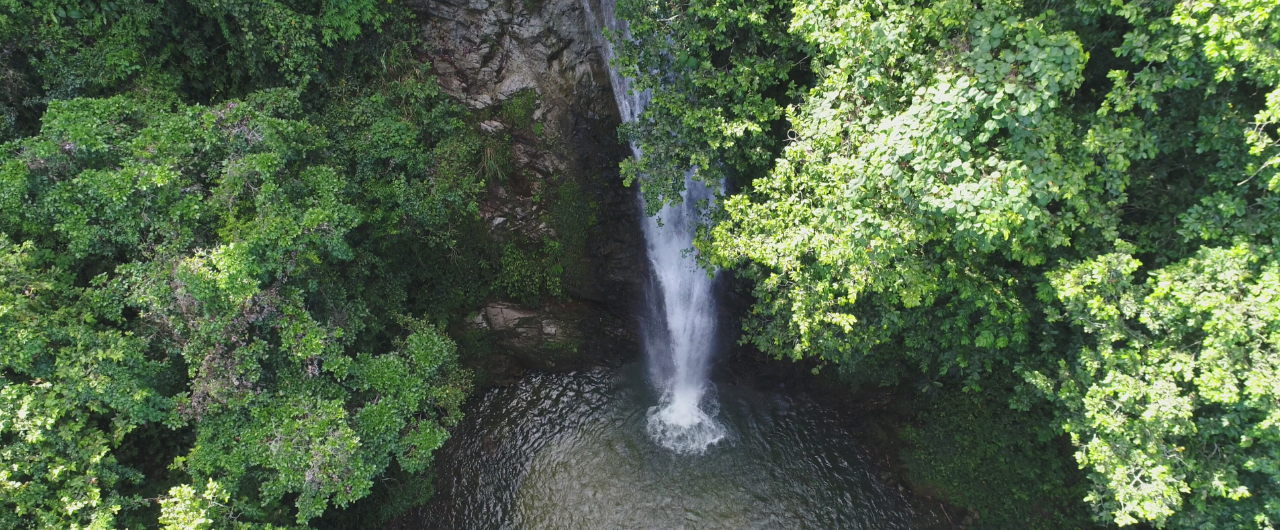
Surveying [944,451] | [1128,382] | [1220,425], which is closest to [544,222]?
[944,451]

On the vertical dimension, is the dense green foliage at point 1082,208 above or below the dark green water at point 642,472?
above

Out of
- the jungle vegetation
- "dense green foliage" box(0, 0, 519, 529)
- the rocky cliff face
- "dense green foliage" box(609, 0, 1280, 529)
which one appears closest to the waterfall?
the rocky cliff face

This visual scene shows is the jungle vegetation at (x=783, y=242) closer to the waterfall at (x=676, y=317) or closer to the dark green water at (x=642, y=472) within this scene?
the dark green water at (x=642, y=472)

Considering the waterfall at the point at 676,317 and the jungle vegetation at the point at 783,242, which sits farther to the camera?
the waterfall at the point at 676,317

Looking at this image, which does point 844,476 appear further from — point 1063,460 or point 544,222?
point 544,222

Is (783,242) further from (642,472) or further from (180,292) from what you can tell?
(180,292)

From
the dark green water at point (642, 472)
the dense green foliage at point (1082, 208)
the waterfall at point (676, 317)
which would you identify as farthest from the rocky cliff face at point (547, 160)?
the dense green foliage at point (1082, 208)

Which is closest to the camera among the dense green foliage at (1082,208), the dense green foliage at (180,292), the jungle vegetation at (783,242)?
the dense green foliage at (1082,208)
